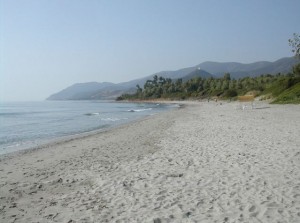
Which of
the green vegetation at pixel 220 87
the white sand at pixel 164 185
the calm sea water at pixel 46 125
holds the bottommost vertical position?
the calm sea water at pixel 46 125

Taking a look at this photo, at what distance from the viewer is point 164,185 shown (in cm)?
838

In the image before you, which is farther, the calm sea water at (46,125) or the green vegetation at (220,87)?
the green vegetation at (220,87)

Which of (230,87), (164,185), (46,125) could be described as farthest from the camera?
(230,87)

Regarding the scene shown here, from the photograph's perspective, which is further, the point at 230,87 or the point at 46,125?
the point at 230,87

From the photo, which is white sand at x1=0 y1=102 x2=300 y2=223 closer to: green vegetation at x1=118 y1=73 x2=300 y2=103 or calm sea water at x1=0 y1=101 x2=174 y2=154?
calm sea water at x1=0 y1=101 x2=174 y2=154

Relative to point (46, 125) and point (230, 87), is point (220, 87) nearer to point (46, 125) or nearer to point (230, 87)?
point (230, 87)

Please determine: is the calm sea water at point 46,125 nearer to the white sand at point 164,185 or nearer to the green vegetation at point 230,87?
the white sand at point 164,185

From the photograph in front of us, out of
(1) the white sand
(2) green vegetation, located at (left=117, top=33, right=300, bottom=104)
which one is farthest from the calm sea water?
(2) green vegetation, located at (left=117, top=33, right=300, bottom=104)

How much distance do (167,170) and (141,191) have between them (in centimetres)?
213

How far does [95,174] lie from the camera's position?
10320 millimetres

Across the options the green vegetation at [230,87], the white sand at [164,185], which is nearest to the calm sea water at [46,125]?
the white sand at [164,185]

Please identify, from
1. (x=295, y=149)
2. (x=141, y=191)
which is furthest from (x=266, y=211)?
(x=295, y=149)

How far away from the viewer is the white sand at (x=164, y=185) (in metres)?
6.48

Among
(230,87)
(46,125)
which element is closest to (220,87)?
(230,87)
